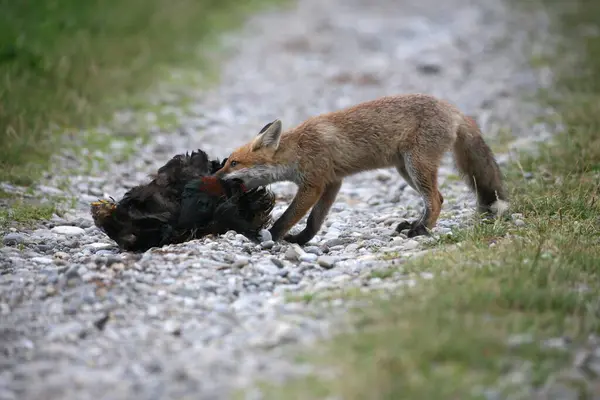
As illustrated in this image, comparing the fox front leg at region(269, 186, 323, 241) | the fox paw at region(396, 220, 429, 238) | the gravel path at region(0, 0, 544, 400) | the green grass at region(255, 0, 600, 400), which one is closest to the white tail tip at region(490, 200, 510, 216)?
the green grass at region(255, 0, 600, 400)

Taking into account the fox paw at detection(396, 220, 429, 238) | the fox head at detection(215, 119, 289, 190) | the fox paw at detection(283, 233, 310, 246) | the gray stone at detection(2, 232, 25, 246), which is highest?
the fox head at detection(215, 119, 289, 190)

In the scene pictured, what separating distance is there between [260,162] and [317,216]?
71cm

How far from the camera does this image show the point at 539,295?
13.9 feet

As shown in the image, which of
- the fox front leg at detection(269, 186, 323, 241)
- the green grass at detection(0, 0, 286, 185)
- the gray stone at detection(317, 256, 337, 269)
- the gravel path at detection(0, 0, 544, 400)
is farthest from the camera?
the green grass at detection(0, 0, 286, 185)

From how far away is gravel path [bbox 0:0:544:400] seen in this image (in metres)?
3.73

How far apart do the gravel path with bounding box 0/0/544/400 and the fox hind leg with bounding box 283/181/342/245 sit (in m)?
0.11

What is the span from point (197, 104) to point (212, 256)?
662 centimetres

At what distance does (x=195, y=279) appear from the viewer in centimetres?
495

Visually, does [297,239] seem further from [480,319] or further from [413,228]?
[480,319]

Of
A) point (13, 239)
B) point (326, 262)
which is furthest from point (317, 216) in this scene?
point (13, 239)

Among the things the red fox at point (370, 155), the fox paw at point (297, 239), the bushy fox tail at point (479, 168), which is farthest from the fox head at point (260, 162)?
the bushy fox tail at point (479, 168)

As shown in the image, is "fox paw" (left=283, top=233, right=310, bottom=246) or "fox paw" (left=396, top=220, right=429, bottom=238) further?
"fox paw" (left=283, top=233, right=310, bottom=246)

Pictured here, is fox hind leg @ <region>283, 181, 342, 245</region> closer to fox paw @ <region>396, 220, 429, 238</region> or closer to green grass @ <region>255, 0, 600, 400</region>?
fox paw @ <region>396, 220, 429, 238</region>

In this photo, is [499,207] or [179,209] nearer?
[179,209]
